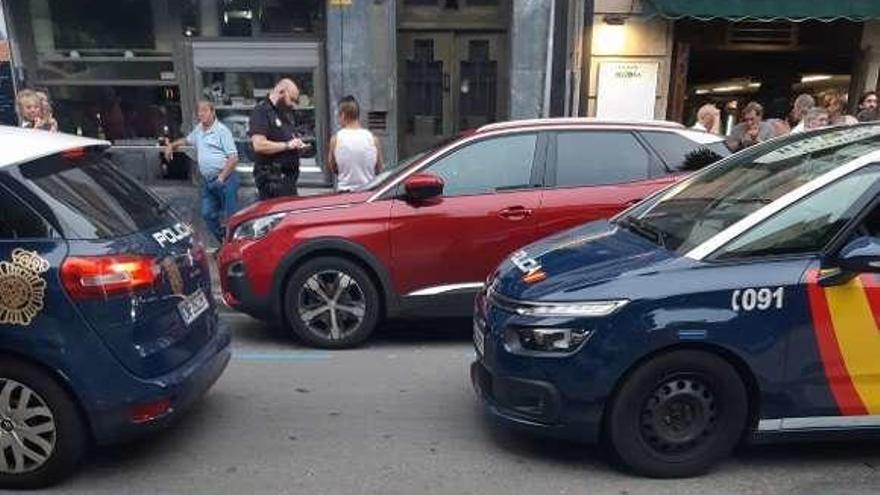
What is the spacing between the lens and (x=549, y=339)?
3.65 meters

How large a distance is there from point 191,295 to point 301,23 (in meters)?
7.29

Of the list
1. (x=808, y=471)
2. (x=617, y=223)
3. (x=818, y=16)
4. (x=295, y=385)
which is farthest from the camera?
(x=818, y=16)

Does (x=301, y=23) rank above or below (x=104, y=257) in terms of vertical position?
above

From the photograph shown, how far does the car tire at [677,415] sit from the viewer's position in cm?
362

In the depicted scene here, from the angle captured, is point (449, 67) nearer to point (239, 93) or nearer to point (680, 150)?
point (239, 93)

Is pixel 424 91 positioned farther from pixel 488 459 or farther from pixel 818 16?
pixel 488 459

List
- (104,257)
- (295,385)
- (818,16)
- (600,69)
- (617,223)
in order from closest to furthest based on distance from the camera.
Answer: (104,257) < (617,223) < (295,385) < (818,16) < (600,69)

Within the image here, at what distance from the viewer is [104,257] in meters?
3.56

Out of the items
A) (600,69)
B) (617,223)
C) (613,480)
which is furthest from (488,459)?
(600,69)

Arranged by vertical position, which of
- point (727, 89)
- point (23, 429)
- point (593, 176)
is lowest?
point (23, 429)

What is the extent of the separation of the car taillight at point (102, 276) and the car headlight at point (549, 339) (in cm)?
173

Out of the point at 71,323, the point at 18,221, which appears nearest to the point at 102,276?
the point at 71,323

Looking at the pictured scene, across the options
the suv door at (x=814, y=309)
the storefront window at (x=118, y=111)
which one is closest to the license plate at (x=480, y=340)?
the suv door at (x=814, y=309)

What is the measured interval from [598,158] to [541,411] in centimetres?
266
